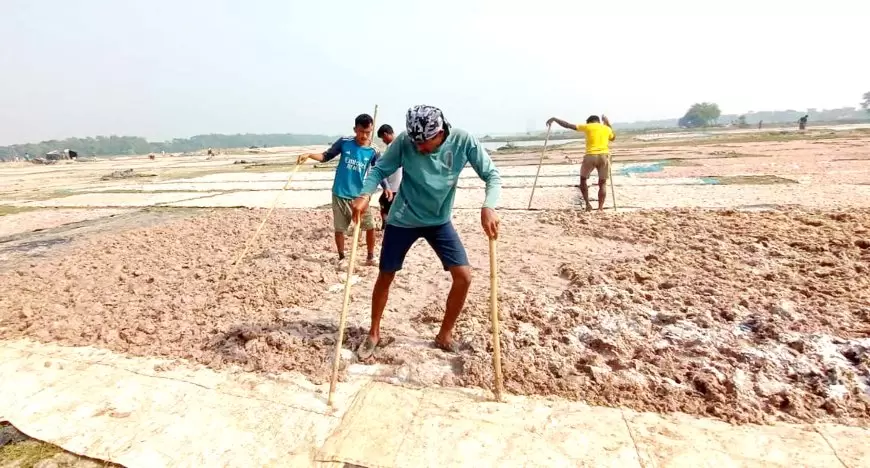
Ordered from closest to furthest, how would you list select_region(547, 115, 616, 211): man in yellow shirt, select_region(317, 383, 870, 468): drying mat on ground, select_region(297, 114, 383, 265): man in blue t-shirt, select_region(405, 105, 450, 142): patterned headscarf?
→ select_region(317, 383, 870, 468): drying mat on ground
select_region(405, 105, 450, 142): patterned headscarf
select_region(297, 114, 383, 265): man in blue t-shirt
select_region(547, 115, 616, 211): man in yellow shirt

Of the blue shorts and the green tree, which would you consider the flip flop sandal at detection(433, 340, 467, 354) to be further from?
the green tree

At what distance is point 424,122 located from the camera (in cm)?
279

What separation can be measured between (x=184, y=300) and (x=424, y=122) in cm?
292

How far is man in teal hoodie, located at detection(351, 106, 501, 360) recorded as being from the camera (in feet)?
9.32

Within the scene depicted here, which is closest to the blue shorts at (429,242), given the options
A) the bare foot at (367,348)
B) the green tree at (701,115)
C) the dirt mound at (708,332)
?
the bare foot at (367,348)

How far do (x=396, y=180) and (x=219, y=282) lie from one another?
228cm

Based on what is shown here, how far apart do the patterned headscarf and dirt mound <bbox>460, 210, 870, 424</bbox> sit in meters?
1.46

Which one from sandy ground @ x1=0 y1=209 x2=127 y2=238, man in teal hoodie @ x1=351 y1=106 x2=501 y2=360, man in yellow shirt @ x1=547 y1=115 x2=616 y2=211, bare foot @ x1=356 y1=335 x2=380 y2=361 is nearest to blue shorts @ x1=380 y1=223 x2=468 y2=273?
man in teal hoodie @ x1=351 y1=106 x2=501 y2=360

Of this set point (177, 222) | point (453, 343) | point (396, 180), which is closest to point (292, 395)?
point (453, 343)

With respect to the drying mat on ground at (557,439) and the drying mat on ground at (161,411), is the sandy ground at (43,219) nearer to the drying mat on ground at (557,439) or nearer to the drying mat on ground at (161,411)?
the drying mat on ground at (161,411)

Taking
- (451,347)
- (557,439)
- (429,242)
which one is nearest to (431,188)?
(429,242)

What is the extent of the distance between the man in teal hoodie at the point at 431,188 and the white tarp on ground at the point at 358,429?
0.65m

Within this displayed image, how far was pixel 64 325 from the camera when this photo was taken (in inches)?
153

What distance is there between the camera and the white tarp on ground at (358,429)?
229 cm
